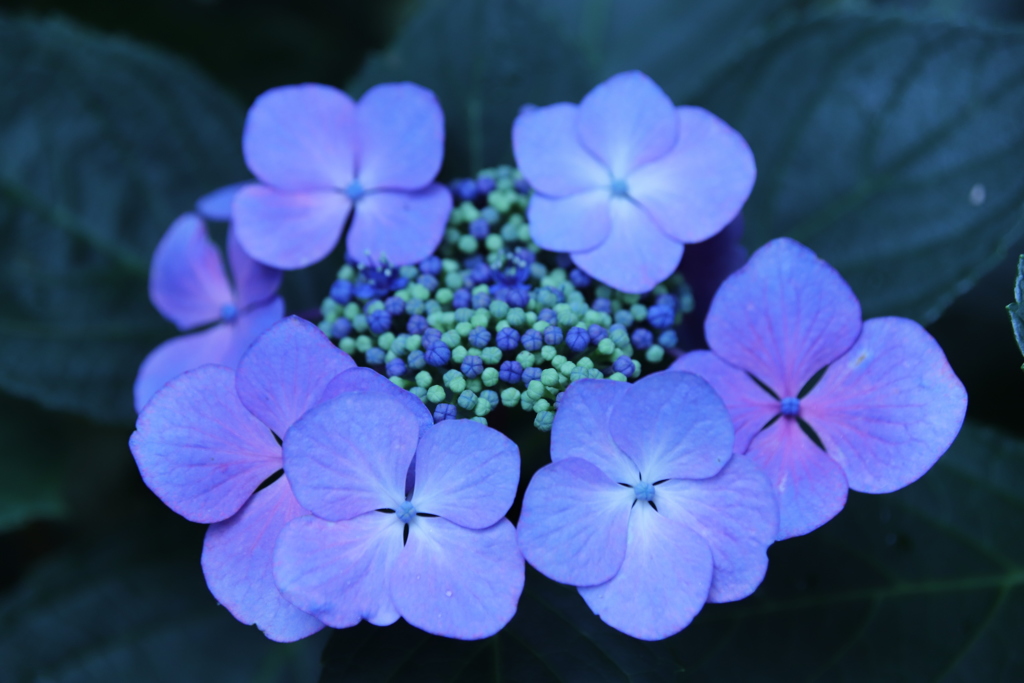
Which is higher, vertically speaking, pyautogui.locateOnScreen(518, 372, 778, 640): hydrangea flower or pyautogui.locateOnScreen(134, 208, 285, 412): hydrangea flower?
pyautogui.locateOnScreen(518, 372, 778, 640): hydrangea flower

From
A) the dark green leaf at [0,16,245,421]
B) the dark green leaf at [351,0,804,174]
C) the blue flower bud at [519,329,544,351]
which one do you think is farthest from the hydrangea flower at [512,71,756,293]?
the dark green leaf at [0,16,245,421]

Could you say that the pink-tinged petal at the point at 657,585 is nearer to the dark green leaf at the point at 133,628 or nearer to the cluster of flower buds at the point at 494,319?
the cluster of flower buds at the point at 494,319

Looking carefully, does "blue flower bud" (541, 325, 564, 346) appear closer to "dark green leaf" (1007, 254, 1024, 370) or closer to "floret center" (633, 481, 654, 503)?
"floret center" (633, 481, 654, 503)

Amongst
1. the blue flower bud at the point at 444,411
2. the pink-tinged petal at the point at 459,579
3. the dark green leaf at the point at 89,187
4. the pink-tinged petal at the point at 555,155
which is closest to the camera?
the pink-tinged petal at the point at 459,579

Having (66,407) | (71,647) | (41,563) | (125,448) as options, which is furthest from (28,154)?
(71,647)

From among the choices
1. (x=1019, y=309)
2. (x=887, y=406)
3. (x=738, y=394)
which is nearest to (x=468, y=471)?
(x=738, y=394)

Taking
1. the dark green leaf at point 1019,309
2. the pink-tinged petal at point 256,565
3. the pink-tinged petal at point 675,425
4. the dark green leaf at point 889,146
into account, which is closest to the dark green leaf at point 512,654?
the pink-tinged petal at point 256,565
